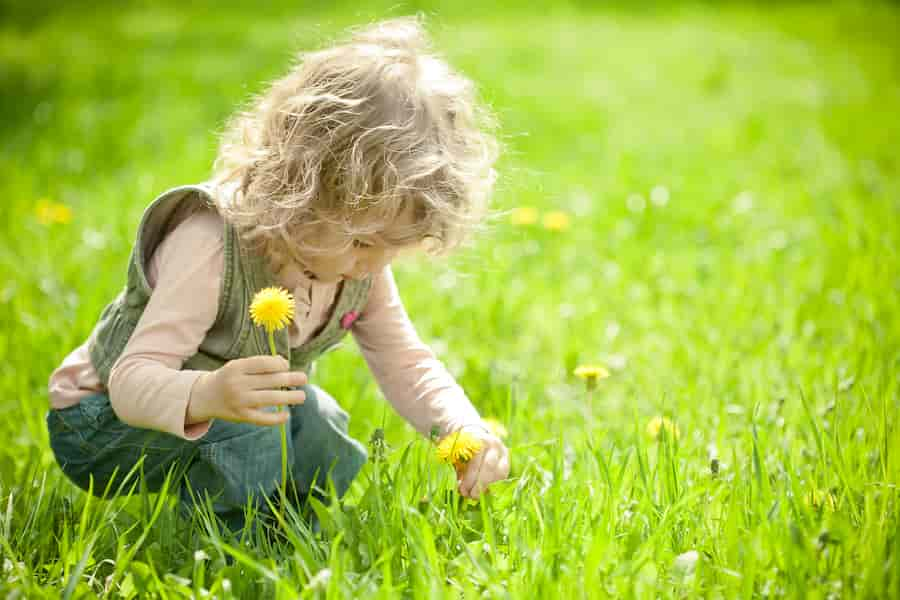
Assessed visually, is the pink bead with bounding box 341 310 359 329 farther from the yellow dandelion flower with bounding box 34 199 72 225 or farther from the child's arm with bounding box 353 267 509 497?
the yellow dandelion flower with bounding box 34 199 72 225

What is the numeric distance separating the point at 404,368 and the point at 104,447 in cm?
57

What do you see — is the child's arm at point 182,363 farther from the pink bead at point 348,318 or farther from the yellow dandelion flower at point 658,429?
the yellow dandelion flower at point 658,429

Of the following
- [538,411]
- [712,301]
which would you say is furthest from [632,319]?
[538,411]

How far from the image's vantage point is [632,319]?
2.82 metres

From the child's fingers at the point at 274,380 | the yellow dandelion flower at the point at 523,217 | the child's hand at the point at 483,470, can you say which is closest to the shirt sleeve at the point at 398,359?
the child's hand at the point at 483,470

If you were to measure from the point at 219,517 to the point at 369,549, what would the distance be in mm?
386

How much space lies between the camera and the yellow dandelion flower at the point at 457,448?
4.97 ft

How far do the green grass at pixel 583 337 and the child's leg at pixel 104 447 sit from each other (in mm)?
58

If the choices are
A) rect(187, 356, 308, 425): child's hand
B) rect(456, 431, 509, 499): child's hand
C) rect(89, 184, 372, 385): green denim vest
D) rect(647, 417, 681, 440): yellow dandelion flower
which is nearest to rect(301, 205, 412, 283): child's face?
rect(89, 184, 372, 385): green denim vest

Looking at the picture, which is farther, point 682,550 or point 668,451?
point 668,451

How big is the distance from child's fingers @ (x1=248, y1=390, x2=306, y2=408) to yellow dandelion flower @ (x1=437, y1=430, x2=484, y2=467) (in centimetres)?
27

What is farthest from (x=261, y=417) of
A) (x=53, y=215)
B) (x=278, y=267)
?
(x=53, y=215)

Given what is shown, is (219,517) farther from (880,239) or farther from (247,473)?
(880,239)

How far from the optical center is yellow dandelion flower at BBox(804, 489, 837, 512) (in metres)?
1.50
